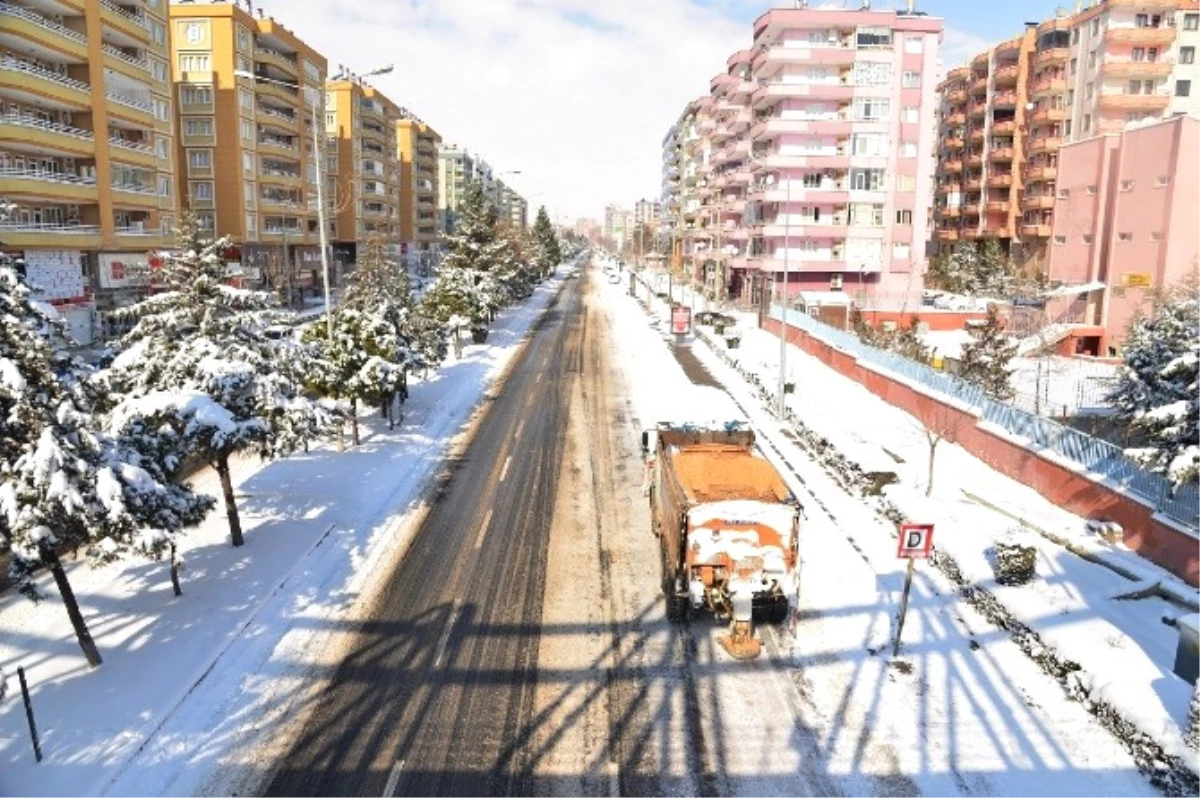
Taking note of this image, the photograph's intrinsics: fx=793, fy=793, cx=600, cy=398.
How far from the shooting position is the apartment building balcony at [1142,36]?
63375 millimetres

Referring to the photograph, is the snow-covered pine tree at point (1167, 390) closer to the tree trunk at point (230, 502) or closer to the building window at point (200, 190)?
the tree trunk at point (230, 502)

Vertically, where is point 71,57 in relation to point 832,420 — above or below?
above

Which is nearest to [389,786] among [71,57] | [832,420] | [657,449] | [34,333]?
[34,333]

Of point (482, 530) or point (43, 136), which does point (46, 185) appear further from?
point (482, 530)

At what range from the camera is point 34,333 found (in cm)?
1051

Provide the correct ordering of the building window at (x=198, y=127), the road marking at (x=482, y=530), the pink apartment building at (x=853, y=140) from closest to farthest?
the road marking at (x=482, y=530) < the pink apartment building at (x=853, y=140) < the building window at (x=198, y=127)

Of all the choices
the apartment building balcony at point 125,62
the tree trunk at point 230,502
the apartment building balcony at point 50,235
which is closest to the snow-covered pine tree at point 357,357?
the tree trunk at point 230,502

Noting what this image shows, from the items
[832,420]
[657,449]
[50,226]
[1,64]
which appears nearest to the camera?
[657,449]

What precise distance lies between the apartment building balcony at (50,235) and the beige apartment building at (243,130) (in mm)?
13598

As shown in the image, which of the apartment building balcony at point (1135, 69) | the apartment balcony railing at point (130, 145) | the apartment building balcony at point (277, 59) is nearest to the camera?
the apartment balcony railing at point (130, 145)

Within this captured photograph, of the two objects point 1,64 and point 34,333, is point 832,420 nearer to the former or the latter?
point 34,333

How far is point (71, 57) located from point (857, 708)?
4680 cm

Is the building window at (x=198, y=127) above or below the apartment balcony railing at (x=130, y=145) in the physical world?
above

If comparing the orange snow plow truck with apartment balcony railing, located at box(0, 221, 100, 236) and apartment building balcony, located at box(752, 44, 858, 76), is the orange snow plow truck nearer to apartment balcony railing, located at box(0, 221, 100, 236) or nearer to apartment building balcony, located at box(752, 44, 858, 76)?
apartment balcony railing, located at box(0, 221, 100, 236)
